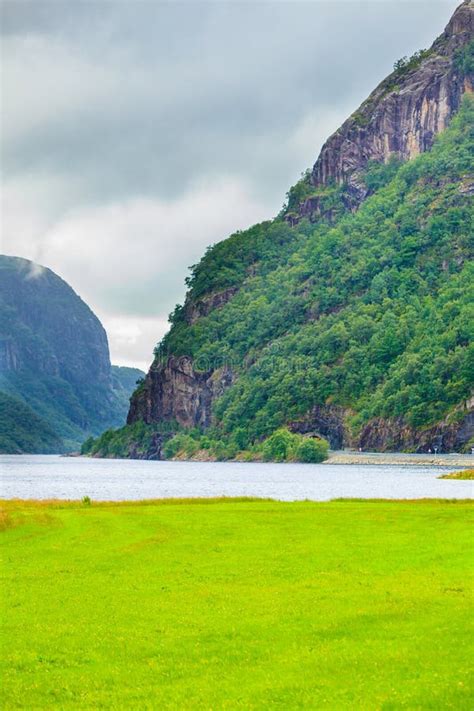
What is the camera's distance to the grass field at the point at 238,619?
2130 centimetres

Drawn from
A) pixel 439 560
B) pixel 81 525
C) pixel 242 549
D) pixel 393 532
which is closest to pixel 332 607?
pixel 439 560

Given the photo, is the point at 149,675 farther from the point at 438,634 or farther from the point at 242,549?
the point at 242,549

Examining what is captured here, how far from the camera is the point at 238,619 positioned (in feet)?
90.9

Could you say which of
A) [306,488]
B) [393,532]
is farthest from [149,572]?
[306,488]

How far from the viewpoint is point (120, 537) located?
48000 mm

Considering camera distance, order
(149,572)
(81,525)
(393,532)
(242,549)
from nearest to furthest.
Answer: (149,572), (242,549), (393,532), (81,525)

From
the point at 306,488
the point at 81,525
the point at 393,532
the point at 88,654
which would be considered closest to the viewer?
the point at 88,654

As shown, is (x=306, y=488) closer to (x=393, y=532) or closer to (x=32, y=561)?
(x=393, y=532)

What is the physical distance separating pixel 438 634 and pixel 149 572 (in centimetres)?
1490

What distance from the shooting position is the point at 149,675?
73.9ft

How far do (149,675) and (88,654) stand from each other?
2.76m

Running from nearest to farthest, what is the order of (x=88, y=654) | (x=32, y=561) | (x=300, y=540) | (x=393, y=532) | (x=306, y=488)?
1. (x=88, y=654)
2. (x=32, y=561)
3. (x=300, y=540)
4. (x=393, y=532)
5. (x=306, y=488)

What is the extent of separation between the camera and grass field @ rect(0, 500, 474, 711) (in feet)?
69.9

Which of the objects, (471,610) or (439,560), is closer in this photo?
(471,610)
